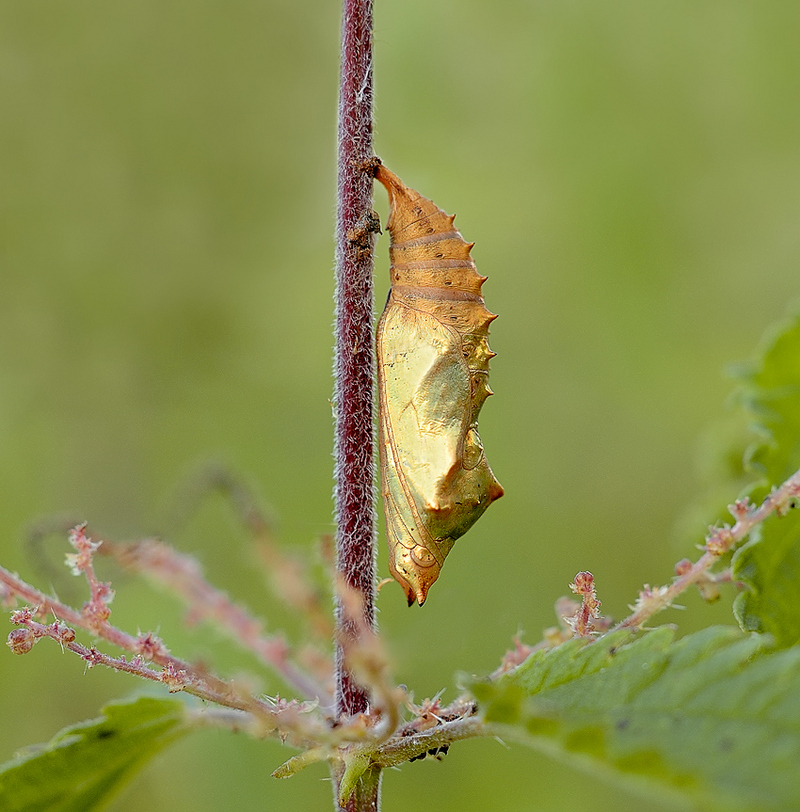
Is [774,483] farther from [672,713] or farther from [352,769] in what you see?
[352,769]

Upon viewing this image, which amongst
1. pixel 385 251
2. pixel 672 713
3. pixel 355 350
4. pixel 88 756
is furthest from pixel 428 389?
pixel 385 251

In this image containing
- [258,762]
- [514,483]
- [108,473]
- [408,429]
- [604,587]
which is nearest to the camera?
[408,429]

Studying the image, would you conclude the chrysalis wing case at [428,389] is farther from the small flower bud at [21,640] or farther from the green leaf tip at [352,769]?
the small flower bud at [21,640]

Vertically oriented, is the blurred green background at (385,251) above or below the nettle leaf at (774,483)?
above

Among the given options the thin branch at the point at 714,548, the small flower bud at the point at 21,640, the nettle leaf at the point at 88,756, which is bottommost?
the thin branch at the point at 714,548

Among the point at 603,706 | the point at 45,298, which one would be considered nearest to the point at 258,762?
the point at 603,706

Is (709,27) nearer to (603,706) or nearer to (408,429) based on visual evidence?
(408,429)

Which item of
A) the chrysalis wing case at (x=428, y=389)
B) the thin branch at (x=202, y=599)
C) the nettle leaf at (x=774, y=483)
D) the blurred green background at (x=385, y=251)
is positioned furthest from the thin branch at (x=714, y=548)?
the blurred green background at (x=385, y=251)
